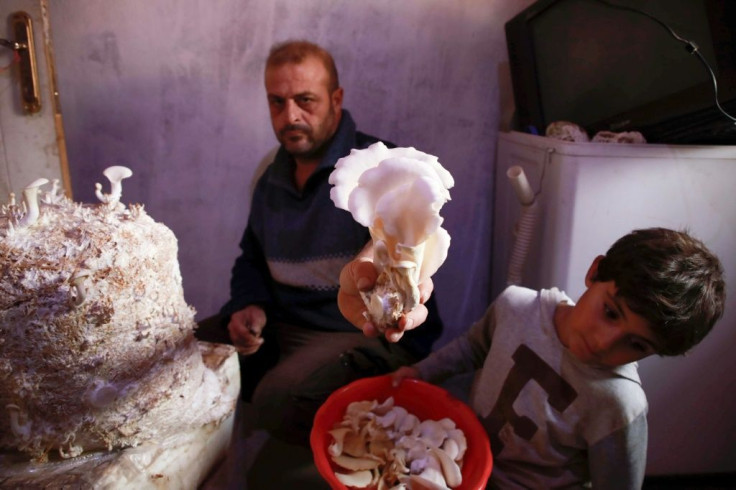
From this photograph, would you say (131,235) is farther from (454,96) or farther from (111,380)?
(454,96)

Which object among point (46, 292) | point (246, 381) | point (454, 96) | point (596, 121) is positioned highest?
point (454, 96)

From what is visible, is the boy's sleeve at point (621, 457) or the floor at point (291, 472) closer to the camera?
the boy's sleeve at point (621, 457)

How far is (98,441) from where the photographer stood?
731 mm

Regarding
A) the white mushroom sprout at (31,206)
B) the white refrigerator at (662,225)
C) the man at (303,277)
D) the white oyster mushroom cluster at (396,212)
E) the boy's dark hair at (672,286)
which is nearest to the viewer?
the white oyster mushroom cluster at (396,212)

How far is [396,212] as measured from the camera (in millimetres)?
479

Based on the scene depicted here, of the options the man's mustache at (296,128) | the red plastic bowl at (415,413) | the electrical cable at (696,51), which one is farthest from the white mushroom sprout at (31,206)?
the electrical cable at (696,51)

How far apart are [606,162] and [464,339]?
0.52 meters

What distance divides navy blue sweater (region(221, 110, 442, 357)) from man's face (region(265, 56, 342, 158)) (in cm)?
5

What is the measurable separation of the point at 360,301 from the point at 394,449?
43cm

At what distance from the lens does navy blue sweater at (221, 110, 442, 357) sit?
4.07 feet

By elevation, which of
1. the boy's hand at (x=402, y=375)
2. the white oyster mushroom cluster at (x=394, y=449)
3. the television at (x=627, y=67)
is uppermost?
the television at (x=627, y=67)

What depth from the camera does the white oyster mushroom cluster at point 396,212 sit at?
470 mm

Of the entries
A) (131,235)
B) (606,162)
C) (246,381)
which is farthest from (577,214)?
(246,381)

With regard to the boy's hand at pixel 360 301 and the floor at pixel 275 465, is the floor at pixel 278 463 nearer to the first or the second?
the floor at pixel 275 465
